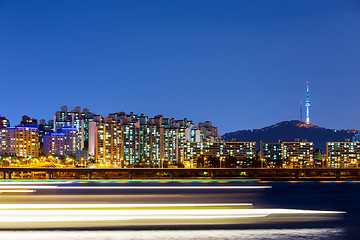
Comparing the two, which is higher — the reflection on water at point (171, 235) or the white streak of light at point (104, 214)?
the white streak of light at point (104, 214)

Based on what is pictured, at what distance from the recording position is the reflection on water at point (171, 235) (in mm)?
14531

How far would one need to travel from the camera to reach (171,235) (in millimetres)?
15047

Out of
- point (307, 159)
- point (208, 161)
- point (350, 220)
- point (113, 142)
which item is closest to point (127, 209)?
point (350, 220)

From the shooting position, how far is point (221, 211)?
1770 centimetres

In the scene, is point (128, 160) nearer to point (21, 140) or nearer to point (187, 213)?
point (21, 140)

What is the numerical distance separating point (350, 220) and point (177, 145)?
172327 mm

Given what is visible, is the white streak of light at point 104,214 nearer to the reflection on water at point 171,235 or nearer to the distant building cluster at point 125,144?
the reflection on water at point 171,235

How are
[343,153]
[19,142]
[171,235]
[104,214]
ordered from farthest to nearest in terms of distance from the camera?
[343,153] → [19,142] → [104,214] → [171,235]

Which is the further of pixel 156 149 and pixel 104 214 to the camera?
pixel 156 149

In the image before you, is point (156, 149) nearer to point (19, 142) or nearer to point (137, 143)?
point (137, 143)

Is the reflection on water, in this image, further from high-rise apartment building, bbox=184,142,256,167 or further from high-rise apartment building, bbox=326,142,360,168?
high-rise apartment building, bbox=326,142,360,168

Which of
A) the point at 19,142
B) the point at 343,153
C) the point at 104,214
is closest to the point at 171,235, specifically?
the point at 104,214

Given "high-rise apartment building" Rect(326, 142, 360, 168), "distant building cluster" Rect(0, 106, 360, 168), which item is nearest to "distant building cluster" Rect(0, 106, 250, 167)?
"distant building cluster" Rect(0, 106, 360, 168)

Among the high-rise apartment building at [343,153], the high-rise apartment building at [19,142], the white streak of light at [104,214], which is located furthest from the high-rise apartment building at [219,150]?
the white streak of light at [104,214]
